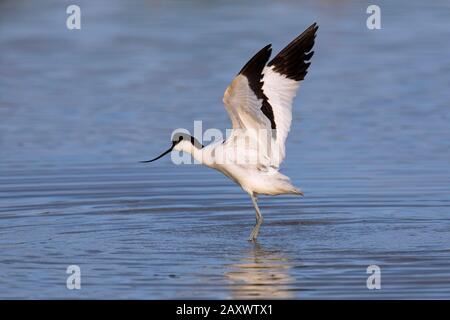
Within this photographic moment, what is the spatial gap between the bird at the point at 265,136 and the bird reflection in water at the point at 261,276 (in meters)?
0.77

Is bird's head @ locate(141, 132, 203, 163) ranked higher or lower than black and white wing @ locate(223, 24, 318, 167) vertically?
lower

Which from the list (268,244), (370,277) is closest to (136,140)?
(268,244)

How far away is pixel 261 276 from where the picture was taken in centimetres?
1136

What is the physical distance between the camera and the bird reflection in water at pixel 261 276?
419 inches

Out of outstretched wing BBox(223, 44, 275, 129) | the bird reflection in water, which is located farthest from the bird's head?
the bird reflection in water

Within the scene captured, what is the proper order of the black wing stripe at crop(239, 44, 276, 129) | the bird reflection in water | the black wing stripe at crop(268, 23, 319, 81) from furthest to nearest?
the black wing stripe at crop(268, 23, 319, 81) < the black wing stripe at crop(239, 44, 276, 129) < the bird reflection in water

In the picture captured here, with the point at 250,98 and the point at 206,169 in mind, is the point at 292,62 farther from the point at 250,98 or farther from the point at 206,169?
the point at 206,169

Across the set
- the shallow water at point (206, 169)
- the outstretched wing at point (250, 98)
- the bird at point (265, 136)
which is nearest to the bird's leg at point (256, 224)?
the bird at point (265, 136)

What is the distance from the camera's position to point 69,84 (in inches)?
886

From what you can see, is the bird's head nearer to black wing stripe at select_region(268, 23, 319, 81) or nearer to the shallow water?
the shallow water

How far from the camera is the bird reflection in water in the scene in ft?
34.9

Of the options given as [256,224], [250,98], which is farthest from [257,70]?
[256,224]

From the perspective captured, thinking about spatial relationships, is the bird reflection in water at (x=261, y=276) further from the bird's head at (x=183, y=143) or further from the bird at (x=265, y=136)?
the bird's head at (x=183, y=143)
